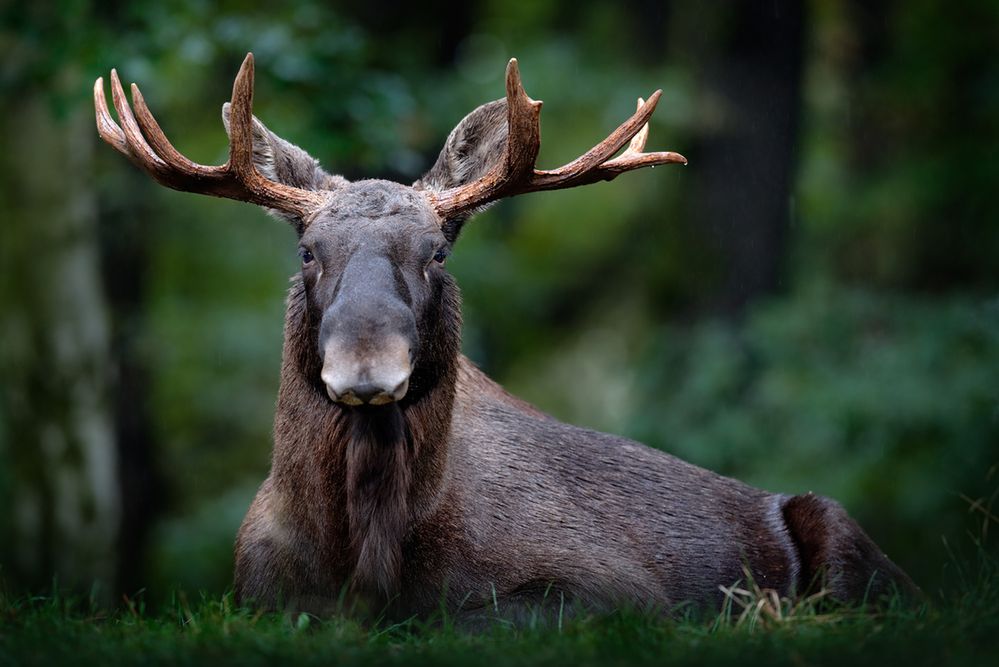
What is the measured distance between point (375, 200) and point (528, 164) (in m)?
0.71

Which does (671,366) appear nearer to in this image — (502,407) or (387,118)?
(387,118)

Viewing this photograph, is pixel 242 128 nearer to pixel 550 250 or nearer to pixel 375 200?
pixel 375 200

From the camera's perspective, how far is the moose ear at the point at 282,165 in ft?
20.6

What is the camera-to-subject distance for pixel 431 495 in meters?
5.82

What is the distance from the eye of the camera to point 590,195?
1623cm

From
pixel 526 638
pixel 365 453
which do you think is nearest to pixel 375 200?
pixel 365 453

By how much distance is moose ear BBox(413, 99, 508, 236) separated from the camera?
6.43 m

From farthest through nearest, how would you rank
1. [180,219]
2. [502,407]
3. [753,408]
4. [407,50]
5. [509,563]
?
[180,219] → [407,50] → [753,408] → [502,407] → [509,563]

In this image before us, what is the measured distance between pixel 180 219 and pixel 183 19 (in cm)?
423

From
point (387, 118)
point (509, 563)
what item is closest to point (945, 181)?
point (387, 118)

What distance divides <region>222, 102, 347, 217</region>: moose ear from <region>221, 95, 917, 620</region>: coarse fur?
0.01m

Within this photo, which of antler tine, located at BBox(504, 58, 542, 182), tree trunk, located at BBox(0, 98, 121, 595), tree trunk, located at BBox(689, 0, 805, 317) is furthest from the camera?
tree trunk, located at BBox(689, 0, 805, 317)

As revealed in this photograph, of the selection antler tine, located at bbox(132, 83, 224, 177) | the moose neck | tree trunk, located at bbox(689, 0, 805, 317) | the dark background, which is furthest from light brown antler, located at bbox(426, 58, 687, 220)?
tree trunk, located at bbox(689, 0, 805, 317)

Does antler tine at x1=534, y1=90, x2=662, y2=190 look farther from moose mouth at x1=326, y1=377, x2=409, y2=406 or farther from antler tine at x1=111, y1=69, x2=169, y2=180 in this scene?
antler tine at x1=111, y1=69, x2=169, y2=180
